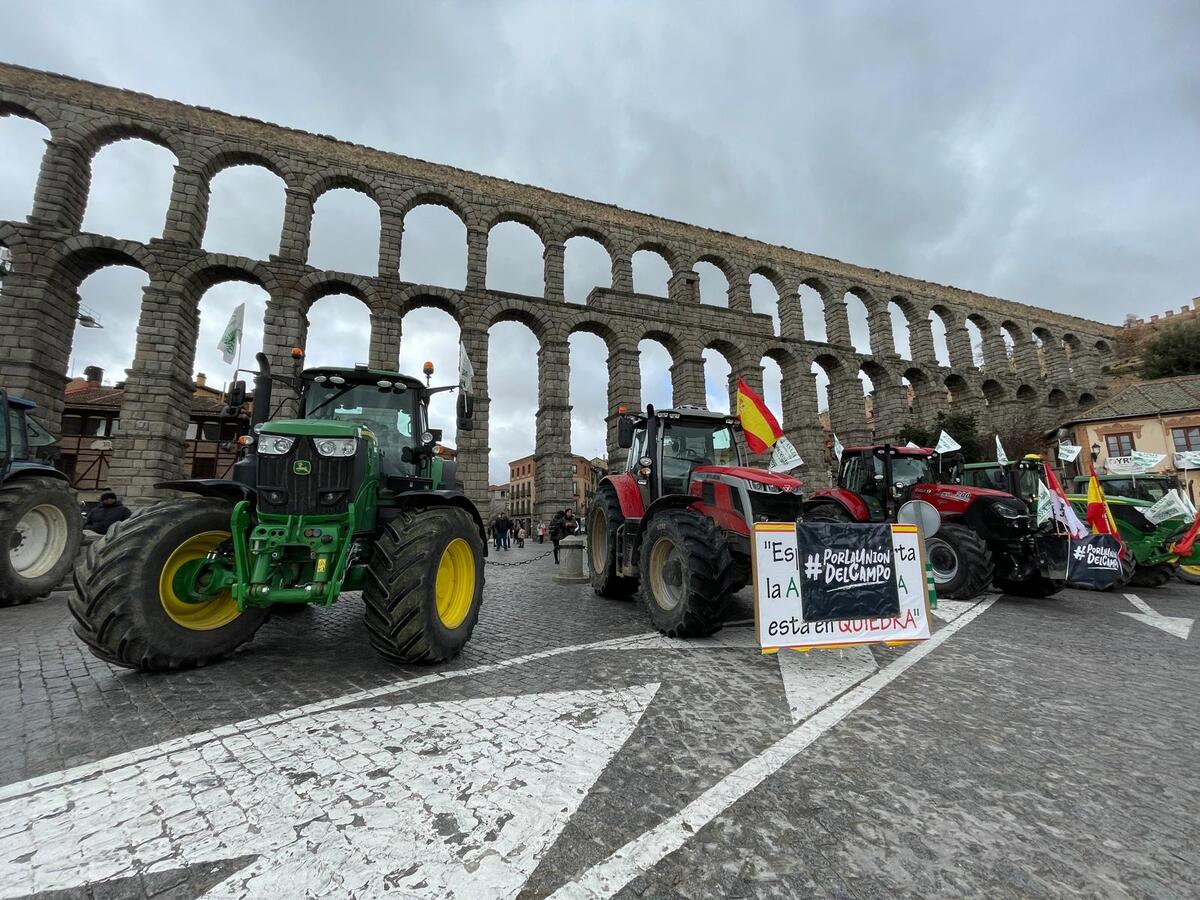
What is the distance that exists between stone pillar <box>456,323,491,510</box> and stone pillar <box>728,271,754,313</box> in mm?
13658

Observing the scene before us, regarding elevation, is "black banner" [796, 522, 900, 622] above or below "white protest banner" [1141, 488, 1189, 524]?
below

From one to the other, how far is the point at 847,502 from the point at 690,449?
3.86 meters

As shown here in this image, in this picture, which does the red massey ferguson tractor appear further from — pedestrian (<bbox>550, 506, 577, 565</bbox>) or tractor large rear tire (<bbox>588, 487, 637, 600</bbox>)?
pedestrian (<bbox>550, 506, 577, 565</bbox>)

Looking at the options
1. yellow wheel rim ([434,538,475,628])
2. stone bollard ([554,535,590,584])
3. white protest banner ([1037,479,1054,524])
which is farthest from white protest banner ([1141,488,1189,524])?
yellow wheel rim ([434,538,475,628])

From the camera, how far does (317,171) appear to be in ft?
65.8

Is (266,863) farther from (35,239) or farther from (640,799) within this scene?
(35,239)

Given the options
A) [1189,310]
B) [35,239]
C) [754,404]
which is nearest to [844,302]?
[754,404]

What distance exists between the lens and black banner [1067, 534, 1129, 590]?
7.09 metres

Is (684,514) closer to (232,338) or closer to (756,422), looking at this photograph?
(756,422)

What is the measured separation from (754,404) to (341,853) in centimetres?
574

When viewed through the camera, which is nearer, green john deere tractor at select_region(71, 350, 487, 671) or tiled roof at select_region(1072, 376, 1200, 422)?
green john deere tractor at select_region(71, 350, 487, 671)

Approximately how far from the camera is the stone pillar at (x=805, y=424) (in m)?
23.6

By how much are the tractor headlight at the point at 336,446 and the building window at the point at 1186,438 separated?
38.4 m

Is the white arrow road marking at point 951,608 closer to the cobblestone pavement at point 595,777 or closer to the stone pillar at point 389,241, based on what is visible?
the cobblestone pavement at point 595,777
